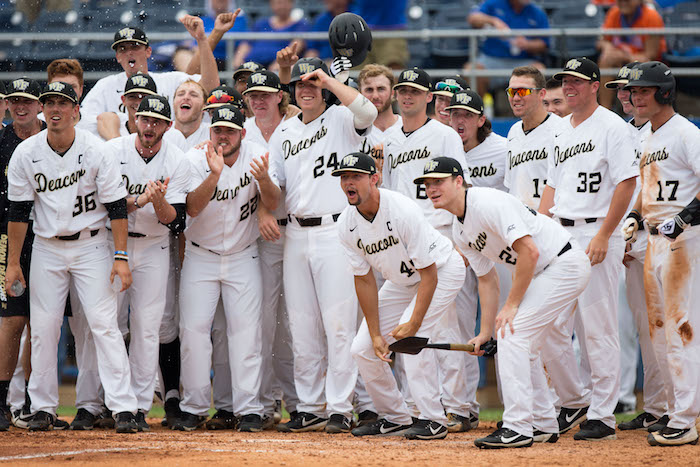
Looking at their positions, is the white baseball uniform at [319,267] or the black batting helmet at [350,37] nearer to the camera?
the white baseball uniform at [319,267]

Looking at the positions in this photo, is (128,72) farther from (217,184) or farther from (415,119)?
(415,119)

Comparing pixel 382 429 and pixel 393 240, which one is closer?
pixel 393 240

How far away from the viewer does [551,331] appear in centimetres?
677

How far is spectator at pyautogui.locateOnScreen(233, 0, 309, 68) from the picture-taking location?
35.5ft

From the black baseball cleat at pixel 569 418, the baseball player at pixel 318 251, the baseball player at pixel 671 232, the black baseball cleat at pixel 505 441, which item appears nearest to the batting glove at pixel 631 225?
the baseball player at pixel 671 232

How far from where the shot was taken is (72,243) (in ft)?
23.2

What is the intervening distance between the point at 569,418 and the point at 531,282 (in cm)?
135

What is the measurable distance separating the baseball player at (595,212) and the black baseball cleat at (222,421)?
8.12 feet

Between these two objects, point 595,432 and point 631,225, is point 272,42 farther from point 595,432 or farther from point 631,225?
point 595,432

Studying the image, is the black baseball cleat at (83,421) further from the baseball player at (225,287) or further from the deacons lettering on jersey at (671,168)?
the deacons lettering on jersey at (671,168)

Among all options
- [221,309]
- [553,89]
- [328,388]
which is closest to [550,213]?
[553,89]

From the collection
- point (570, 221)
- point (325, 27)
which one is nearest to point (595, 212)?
point (570, 221)

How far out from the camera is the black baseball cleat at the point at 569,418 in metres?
7.02

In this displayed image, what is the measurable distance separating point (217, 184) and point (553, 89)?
2.87 meters
